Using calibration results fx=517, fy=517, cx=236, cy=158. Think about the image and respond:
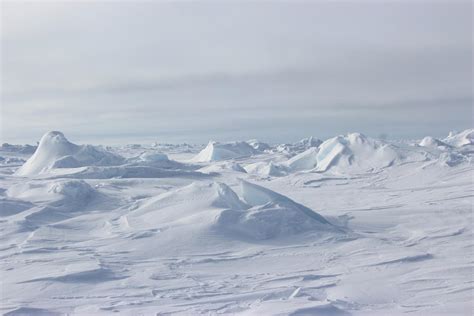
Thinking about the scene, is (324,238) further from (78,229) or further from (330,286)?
(78,229)

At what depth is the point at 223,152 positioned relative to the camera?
173 ft

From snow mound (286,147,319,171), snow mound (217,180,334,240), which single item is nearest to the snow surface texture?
snow mound (217,180,334,240)

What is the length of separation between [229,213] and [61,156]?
21.6m

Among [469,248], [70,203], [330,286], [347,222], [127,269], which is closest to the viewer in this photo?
[330,286]

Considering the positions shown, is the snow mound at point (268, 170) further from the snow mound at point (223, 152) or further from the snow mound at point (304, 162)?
the snow mound at point (223, 152)

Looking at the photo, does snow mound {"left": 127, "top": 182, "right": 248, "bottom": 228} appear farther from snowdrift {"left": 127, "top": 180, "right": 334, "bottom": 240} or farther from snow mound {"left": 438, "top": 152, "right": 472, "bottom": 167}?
snow mound {"left": 438, "top": 152, "right": 472, "bottom": 167}

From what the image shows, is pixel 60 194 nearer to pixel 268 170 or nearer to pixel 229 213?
pixel 229 213

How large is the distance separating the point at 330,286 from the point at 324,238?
112 inches

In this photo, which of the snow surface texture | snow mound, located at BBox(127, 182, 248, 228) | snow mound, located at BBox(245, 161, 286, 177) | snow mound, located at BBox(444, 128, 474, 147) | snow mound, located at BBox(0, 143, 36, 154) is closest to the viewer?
the snow surface texture

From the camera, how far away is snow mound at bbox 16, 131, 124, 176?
28.0m

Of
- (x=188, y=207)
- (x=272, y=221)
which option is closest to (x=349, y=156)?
(x=188, y=207)

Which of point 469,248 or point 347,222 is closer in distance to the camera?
point 469,248

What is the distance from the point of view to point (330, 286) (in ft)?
24.8

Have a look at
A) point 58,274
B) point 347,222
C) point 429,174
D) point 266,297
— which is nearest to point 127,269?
point 58,274
